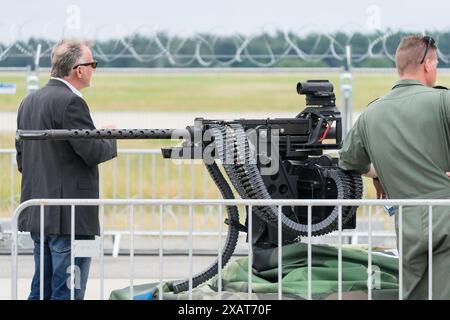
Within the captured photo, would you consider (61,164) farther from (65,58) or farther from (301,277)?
(301,277)

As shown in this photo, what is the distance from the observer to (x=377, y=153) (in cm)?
623

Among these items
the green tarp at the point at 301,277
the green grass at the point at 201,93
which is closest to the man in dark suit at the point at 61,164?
the green tarp at the point at 301,277

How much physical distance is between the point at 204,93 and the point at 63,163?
25027 millimetres

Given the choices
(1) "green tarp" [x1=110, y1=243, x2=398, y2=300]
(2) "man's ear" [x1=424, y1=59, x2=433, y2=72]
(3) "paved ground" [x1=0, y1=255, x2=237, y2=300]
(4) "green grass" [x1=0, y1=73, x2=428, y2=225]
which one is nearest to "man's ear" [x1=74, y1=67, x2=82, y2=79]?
(1) "green tarp" [x1=110, y1=243, x2=398, y2=300]

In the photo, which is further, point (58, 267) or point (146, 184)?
point (146, 184)

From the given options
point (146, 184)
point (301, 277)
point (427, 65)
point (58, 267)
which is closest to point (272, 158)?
point (301, 277)

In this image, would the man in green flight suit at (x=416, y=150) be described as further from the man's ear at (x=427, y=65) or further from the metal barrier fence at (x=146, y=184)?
the metal barrier fence at (x=146, y=184)

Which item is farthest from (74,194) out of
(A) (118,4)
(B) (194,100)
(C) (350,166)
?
(A) (118,4)

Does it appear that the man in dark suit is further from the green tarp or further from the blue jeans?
the green tarp

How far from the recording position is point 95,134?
6.76 m

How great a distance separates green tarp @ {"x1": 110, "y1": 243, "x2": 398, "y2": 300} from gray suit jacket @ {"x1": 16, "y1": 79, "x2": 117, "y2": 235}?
0.66 m

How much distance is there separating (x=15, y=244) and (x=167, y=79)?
30.6 meters

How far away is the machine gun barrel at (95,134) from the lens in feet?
22.0

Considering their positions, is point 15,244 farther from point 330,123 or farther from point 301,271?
point 330,123
